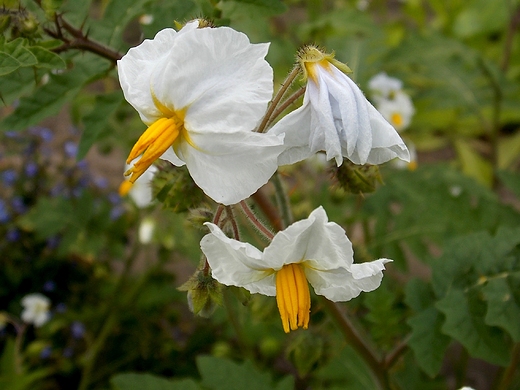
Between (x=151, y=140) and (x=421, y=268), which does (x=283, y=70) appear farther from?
(x=151, y=140)

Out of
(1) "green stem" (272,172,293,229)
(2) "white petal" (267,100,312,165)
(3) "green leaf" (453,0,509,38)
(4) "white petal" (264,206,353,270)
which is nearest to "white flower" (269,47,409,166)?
(2) "white petal" (267,100,312,165)

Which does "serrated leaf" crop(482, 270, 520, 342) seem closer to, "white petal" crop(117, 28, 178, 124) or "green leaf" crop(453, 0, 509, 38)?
"white petal" crop(117, 28, 178, 124)

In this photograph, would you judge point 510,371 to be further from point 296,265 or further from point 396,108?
point 396,108

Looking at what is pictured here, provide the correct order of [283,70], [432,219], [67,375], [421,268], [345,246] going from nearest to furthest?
[345,246] → [432,219] → [67,375] → [421,268] → [283,70]

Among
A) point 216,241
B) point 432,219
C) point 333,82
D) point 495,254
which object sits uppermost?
point 333,82

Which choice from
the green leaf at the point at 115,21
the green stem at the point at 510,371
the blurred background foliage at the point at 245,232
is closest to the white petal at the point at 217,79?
the blurred background foliage at the point at 245,232

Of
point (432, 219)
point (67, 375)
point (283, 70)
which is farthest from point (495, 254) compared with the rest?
point (283, 70)
